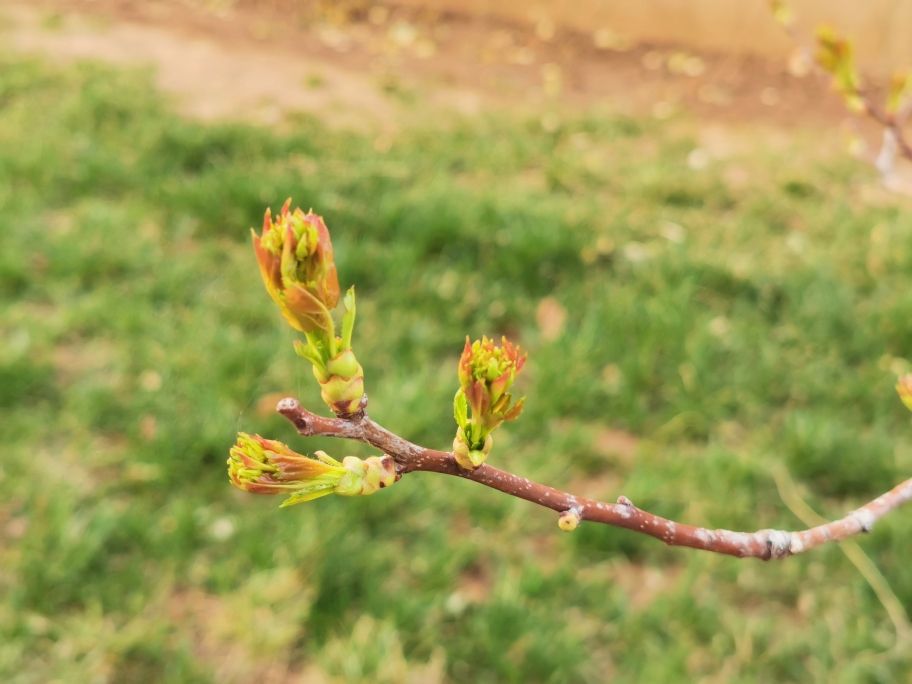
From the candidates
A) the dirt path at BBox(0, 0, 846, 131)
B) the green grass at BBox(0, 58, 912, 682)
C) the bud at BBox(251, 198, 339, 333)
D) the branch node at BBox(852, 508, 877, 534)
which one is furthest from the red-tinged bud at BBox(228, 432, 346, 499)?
the dirt path at BBox(0, 0, 846, 131)

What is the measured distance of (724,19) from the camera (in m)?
5.87

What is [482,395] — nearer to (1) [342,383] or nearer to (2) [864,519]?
(1) [342,383]

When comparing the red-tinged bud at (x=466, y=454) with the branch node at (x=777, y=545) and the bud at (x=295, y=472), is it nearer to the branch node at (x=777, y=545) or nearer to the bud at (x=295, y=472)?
the bud at (x=295, y=472)

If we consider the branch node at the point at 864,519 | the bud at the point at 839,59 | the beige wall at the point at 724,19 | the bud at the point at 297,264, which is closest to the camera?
the bud at the point at 297,264

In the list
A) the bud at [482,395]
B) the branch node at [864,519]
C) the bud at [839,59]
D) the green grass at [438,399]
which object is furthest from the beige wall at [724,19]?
the bud at [482,395]

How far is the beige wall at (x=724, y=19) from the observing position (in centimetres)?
557

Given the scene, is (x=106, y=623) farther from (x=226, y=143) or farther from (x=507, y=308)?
(x=226, y=143)

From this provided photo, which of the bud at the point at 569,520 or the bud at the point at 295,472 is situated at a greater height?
the bud at the point at 295,472

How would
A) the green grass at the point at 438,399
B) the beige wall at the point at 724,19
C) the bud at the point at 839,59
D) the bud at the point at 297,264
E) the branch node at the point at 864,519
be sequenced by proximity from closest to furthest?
the bud at the point at 297,264, the branch node at the point at 864,519, the bud at the point at 839,59, the green grass at the point at 438,399, the beige wall at the point at 724,19

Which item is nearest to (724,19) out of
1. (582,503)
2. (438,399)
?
(438,399)

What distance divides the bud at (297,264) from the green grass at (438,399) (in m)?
1.79

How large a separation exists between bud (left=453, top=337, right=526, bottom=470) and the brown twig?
0.04 feet

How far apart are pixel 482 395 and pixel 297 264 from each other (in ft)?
0.59

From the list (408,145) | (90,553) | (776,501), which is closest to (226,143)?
(408,145)
